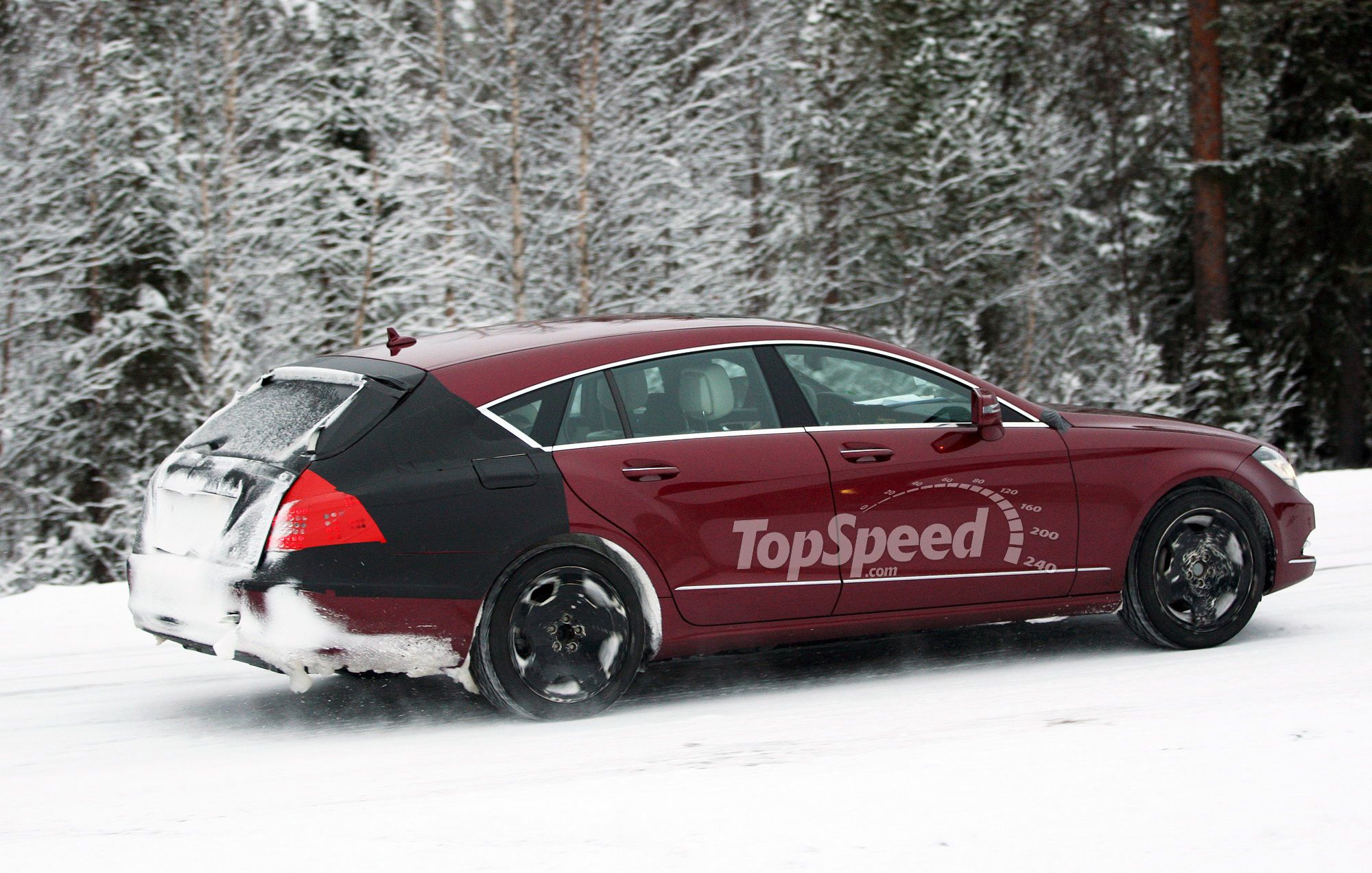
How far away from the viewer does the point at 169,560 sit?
5.35 meters

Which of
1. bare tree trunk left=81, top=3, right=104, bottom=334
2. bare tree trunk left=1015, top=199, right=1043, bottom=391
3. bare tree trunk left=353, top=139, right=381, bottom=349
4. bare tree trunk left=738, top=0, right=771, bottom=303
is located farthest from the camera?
bare tree trunk left=1015, top=199, right=1043, bottom=391

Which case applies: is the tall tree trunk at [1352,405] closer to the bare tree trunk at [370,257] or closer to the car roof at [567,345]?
the bare tree trunk at [370,257]

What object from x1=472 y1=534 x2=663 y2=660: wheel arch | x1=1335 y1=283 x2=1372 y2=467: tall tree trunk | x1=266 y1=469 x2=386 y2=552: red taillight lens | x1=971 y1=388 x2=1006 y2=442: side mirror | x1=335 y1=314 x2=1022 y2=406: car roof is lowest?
x1=1335 y1=283 x2=1372 y2=467: tall tree trunk

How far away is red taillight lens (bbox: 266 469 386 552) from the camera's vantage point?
4.91 m

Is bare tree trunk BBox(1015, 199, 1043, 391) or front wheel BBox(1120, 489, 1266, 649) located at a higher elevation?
bare tree trunk BBox(1015, 199, 1043, 391)

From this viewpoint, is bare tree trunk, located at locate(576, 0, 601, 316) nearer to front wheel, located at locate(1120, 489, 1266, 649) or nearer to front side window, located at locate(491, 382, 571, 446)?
front wheel, located at locate(1120, 489, 1266, 649)

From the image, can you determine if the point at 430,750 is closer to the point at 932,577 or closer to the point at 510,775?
the point at 510,775

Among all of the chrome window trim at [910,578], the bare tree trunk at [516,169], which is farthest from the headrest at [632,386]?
the bare tree trunk at [516,169]

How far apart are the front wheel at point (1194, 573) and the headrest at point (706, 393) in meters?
1.94

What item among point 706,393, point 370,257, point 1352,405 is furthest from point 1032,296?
point 706,393

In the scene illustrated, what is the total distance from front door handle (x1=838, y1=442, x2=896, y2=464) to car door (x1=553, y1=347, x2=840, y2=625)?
118 millimetres

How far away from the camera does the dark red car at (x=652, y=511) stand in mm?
5031

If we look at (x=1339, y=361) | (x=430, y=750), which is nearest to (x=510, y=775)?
(x=430, y=750)

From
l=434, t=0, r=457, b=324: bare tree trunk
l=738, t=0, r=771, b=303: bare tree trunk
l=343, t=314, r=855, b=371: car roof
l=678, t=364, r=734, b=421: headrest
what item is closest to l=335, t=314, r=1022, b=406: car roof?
l=343, t=314, r=855, b=371: car roof
